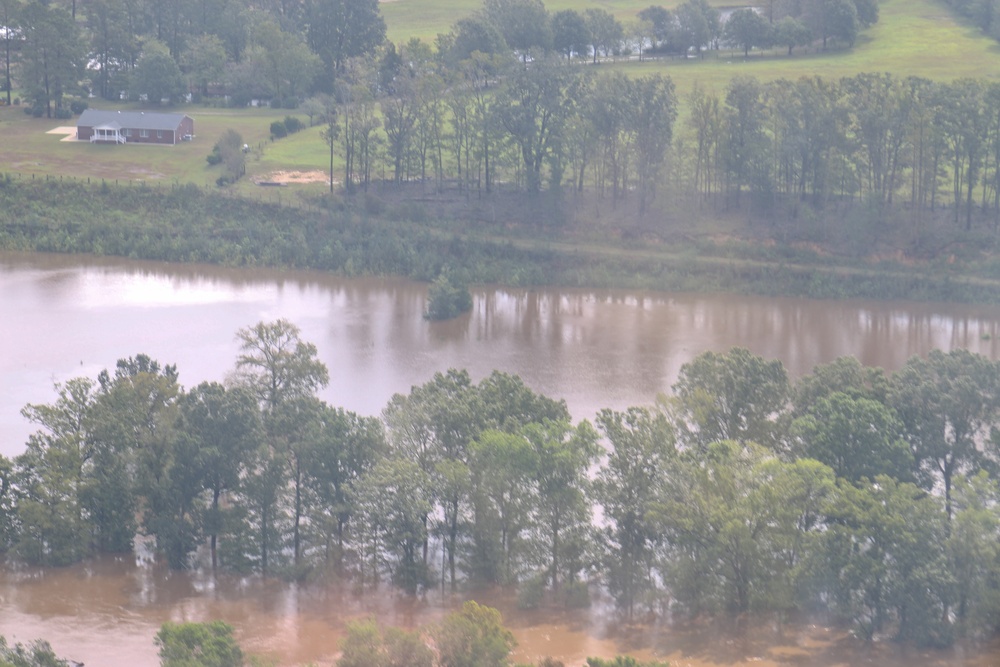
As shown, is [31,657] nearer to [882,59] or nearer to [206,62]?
[206,62]

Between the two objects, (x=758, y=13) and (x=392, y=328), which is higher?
(x=758, y=13)

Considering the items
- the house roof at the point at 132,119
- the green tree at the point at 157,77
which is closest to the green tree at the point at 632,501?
the house roof at the point at 132,119

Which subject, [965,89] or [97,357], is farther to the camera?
A: [965,89]

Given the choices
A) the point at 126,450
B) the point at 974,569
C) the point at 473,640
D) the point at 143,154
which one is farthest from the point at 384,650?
the point at 143,154

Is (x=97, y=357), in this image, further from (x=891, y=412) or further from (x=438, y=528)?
(x=891, y=412)

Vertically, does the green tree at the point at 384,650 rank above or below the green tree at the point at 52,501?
below

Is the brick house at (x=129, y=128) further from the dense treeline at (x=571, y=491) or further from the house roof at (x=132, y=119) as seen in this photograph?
the dense treeline at (x=571, y=491)

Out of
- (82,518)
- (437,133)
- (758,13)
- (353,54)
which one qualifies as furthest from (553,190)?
(82,518)
